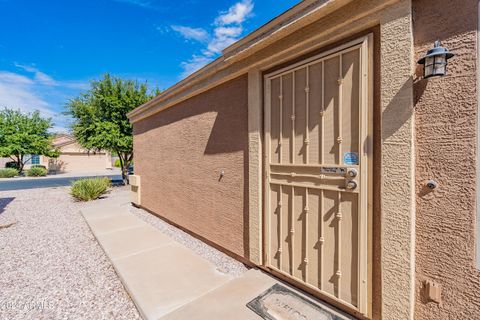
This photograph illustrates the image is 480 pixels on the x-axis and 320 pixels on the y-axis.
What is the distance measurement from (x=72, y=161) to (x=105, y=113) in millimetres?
24670

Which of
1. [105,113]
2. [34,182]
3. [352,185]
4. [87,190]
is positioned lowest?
[34,182]

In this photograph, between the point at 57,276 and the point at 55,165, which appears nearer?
the point at 57,276

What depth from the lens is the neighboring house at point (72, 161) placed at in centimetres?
2998

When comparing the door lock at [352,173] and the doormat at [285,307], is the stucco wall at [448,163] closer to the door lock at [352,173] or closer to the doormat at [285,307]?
the door lock at [352,173]

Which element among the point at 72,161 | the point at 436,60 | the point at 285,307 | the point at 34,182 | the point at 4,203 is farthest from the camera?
the point at 72,161

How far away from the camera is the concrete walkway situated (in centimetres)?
251

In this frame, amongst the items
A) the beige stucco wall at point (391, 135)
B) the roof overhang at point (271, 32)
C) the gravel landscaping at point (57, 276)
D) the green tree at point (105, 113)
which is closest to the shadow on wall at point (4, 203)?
the gravel landscaping at point (57, 276)

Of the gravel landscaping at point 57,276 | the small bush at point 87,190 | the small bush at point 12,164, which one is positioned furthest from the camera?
the small bush at point 12,164

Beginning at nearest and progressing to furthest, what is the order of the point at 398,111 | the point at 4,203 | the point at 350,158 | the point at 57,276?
the point at 398,111, the point at 350,158, the point at 57,276, the point at 4,203

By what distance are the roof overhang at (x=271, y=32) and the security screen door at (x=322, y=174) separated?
1.34 feet

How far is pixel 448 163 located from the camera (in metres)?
1.77

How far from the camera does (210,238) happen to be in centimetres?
441

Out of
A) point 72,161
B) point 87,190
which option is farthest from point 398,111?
point 72,161

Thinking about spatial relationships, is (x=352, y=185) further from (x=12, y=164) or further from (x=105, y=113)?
(x=12, y=164)
